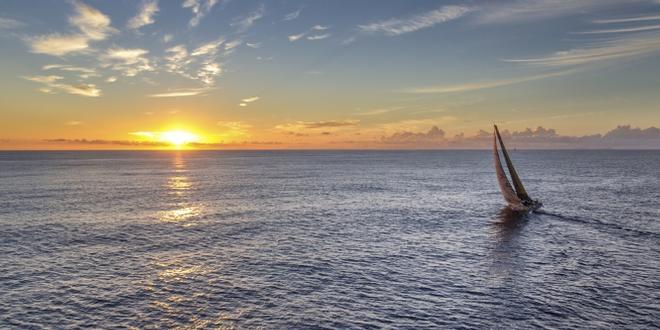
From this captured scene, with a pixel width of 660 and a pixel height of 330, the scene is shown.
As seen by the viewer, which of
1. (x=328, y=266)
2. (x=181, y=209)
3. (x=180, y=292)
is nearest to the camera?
(x=180, y=292)

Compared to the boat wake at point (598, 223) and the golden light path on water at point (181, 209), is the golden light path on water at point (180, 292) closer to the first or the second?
the golden light path on water at point (181, 209)

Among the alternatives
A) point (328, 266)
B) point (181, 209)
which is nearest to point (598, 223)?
point (328, 266)

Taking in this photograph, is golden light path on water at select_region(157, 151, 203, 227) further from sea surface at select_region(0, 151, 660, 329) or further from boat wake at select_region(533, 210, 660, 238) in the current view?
boat wake at select_region(533, 210, 660, 238)

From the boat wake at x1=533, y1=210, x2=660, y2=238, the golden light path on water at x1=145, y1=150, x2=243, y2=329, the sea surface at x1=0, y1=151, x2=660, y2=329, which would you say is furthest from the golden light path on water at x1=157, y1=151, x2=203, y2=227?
the boat wake at x1=533, y1=210, x2=660, y2=238

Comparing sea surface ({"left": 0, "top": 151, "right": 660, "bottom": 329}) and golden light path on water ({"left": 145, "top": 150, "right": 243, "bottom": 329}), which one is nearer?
golden light path on water ({"left": 145, "top": 150, "right": 243, "bottom": 329})

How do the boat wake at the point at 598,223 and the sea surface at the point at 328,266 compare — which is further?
the boat wake at the point at 598,223

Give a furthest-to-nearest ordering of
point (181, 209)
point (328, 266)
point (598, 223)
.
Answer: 1. point (181, 209)
2. point (598, 223)
3. point (328, 266)

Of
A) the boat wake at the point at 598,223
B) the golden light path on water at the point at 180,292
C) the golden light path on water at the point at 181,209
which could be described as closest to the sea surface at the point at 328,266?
the golden light path on water at the point at 180,292

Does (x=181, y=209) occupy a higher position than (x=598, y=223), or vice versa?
(x=181, y=209)

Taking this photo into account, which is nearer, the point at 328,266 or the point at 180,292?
the point at 180,292

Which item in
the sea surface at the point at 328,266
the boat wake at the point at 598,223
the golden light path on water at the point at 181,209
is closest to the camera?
the sea surface at the point at 328,266

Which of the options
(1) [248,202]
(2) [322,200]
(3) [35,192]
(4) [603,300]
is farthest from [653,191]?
(3) [35,192]

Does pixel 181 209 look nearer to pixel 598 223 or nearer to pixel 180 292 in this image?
pixel 180 292

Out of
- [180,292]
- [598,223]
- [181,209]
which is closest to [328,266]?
[180,292]
